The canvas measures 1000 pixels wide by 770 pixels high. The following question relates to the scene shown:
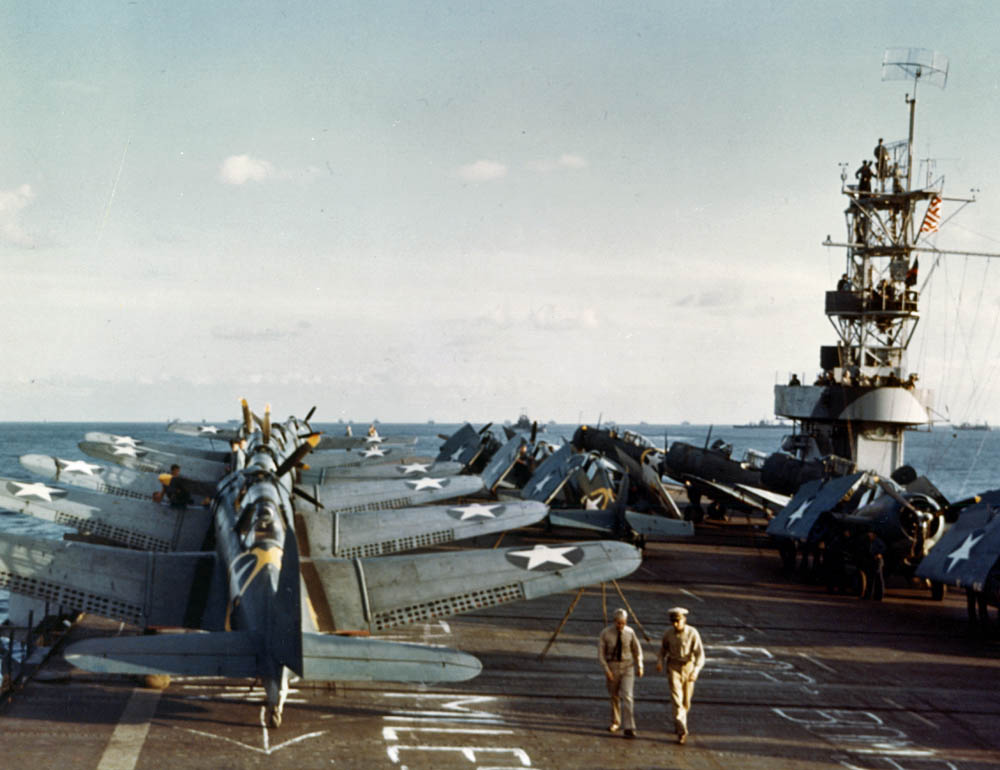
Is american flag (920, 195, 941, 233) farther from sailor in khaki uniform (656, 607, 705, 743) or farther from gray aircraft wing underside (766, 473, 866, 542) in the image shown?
sailor in khaki uniform (656, 607, 705, 743)

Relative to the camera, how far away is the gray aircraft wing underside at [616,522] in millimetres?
20500

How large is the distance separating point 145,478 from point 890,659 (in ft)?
62.0

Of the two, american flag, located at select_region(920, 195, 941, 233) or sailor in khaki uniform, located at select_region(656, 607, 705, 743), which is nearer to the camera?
sailor in khaki uniform, located at select_region(656, 607, 705, 743)

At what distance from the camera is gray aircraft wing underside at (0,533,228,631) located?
10.3m

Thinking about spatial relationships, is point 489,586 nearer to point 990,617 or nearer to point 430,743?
point 430,743

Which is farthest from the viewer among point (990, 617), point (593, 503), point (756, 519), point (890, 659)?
point (756, 519)

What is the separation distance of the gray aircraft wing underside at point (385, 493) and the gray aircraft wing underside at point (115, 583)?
918cm

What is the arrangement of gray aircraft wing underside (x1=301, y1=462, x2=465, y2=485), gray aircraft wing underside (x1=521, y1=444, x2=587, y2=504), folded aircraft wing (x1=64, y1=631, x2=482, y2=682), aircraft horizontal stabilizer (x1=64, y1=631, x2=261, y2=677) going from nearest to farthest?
aircraft horizontal stabilizer (x1=64, y1=631, x2=261, y2=677), folded aircraft wing (x1=64, y1=631, x2=482, y2=682), gray aircraft wing underside (x1=521, y1=444, x2=587, y2=504), gray aircraft wing underside (x1=301, y1=462, x2=465, y2=485)

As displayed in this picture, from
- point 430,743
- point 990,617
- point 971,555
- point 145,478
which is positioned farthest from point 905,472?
point 145,478

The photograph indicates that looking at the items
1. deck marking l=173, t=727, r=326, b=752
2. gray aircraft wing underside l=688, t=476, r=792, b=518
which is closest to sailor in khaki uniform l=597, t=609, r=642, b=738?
deck marking l=173, t=727, r=326, b=752

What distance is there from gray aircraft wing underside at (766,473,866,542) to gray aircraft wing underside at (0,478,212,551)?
12614 millimetres

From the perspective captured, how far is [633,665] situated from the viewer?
9359 millimetres

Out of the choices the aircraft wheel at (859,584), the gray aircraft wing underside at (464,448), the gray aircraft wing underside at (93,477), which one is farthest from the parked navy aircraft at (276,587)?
the gray aircraft wing underside at (464,448)

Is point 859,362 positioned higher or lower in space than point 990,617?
higher
